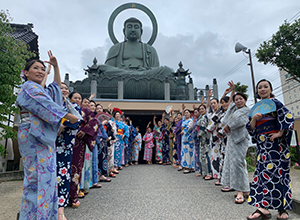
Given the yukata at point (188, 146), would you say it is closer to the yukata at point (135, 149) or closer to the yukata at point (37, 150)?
the yukata at point (135, 149)

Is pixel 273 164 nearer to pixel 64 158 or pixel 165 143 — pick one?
pixel 64 158

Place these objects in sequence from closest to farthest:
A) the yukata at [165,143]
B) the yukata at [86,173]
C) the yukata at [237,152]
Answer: the yukata at [237,152]
the yukata at [86,173]
the yukata at [165,143]

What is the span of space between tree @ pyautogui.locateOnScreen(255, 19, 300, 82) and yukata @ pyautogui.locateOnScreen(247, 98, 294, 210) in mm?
6781

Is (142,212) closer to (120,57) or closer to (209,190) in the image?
(209,190)

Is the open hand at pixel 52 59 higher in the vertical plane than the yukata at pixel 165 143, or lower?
higher

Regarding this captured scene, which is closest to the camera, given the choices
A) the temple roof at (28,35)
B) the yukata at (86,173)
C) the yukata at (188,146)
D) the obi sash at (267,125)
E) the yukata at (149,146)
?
the obi sash at (267,125)

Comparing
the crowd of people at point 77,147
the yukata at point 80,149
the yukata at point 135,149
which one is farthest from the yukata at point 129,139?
the yukata at point 80,149

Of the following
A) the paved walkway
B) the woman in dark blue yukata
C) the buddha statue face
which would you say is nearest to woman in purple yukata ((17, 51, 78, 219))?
the paved walkway

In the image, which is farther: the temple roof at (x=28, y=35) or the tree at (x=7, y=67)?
the temple roof at (x=28, y=35)

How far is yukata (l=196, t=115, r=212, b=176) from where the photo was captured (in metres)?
4.18

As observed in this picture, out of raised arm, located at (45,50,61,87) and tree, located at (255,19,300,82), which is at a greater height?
tree, located at (255,19,300,82)

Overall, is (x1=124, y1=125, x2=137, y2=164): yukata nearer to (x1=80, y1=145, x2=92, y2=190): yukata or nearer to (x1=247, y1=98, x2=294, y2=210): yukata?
(x1=80, y1=145, x2=92, y2=190): yukata

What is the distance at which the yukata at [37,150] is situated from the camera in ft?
5.14

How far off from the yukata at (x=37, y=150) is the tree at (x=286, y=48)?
335 inches
